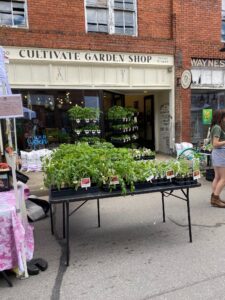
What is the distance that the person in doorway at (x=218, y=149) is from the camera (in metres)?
5.25

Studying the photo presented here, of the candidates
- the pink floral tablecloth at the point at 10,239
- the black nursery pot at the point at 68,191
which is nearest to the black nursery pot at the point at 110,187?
the black nursery pot at the point at 68,191

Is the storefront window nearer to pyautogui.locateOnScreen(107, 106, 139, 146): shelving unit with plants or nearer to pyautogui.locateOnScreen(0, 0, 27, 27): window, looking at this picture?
pyautogui.locateOnScreen(107, 106, 139, 146): shelving unit with plants

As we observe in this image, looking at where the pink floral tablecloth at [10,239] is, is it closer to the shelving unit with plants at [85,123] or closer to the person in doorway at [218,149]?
the person in doorway at [218,149]

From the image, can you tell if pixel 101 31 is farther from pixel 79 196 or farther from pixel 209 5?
pixel 79 196

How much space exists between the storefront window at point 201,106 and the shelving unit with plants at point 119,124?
2.64m

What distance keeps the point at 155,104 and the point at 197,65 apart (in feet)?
6.83

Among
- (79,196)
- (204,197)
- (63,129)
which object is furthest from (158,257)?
(63,129)

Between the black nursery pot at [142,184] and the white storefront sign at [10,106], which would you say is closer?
the white storefront sign at [10,106]

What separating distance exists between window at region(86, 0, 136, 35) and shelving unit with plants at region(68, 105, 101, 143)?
270 cm

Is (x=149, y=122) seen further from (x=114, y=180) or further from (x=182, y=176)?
(x=114, y=180)

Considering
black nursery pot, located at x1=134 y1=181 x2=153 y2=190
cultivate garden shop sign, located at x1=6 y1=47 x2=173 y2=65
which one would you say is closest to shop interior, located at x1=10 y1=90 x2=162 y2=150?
cultivate garden shop sign, located at x1=6 y1=47 x2=173 y2=65

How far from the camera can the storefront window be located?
11445mm

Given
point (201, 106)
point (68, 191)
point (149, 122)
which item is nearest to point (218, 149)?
point (68, 191)

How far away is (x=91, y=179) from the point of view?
367 cm
